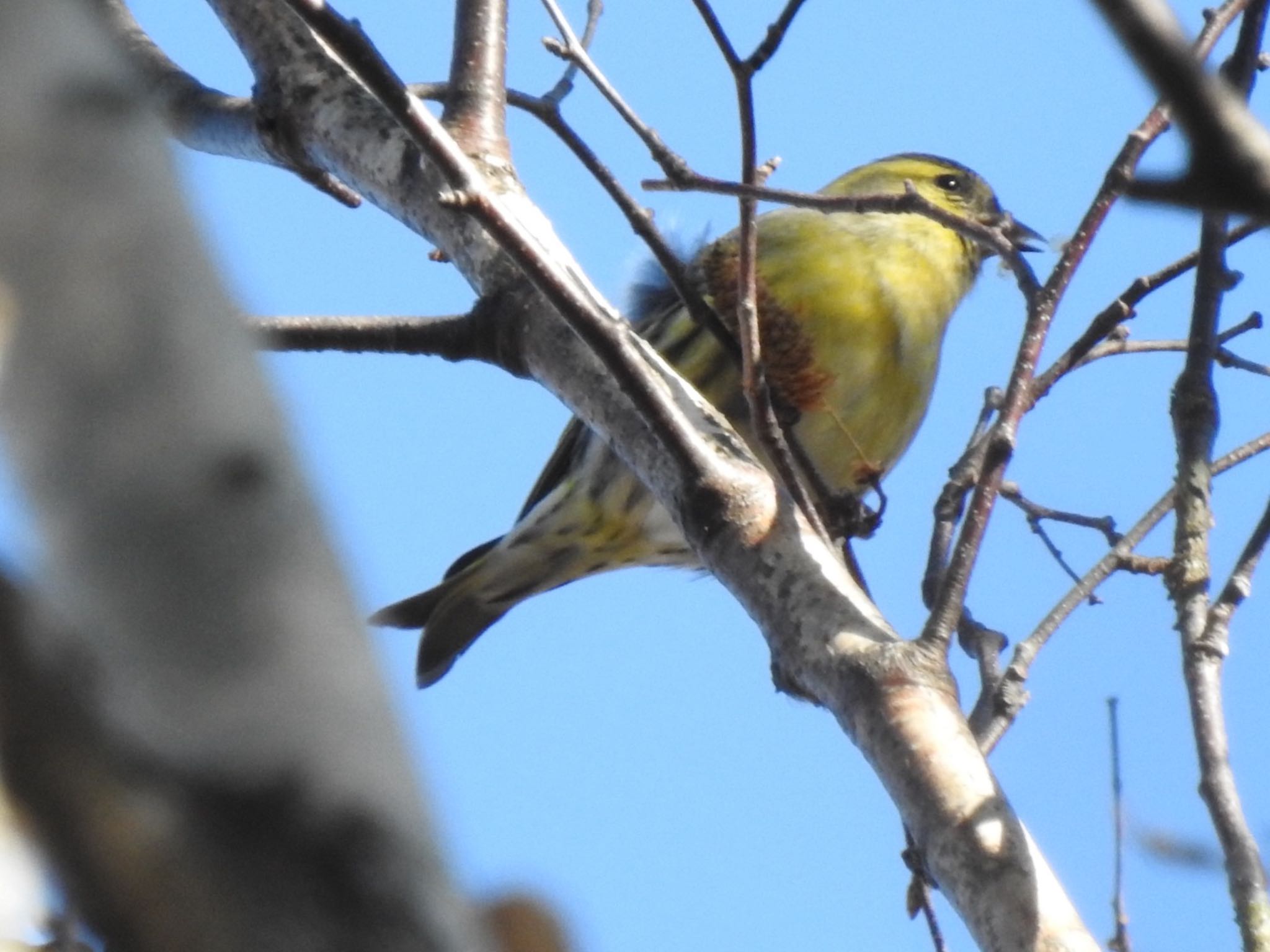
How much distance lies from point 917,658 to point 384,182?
138 cm

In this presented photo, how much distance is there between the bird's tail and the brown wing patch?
4.31ft

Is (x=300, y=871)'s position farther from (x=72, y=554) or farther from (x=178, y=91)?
(x=178, y=91)

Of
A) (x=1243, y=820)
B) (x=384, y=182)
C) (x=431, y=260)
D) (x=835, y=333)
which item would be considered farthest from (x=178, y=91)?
(x=1243, y=820)

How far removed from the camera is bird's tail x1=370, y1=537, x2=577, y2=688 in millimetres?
4602

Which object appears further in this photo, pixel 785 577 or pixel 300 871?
pixel 785 577

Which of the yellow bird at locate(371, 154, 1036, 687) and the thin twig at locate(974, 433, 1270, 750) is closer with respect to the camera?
the thin twig at locate(974, 433, 1270, 750)

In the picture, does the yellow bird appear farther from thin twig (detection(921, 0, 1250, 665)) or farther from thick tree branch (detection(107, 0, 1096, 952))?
thin twig (detection(921, 0, 1250, 665))

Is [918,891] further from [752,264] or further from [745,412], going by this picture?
[745,412]

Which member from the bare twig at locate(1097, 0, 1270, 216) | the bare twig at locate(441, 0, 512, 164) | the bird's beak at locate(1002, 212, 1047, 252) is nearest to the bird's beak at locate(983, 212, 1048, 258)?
the bird's beak at locate(1002, 212, 1047, 252)

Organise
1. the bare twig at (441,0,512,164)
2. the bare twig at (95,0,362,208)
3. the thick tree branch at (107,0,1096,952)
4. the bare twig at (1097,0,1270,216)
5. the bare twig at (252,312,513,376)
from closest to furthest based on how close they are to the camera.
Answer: the bare twig at (1097,0,1270,216)
the thick tree branch at (107,0,1096,952)
the bare twig at (252,312,513,376)
the bare twig at (441,0,512,164)
the bare twig at (95,0,362,208)

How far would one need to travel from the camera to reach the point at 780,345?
3412 mm

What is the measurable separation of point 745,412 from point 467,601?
3.14 ft

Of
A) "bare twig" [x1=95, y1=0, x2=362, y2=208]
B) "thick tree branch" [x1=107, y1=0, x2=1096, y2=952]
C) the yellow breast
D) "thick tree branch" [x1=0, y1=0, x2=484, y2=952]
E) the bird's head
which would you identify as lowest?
→ "thick tree branch" [x1=0, y1=0, x2=484, y2=952]

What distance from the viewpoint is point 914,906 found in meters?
2.24
